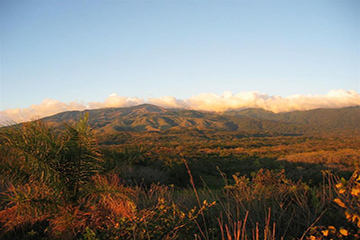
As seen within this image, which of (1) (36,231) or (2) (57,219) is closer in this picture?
(2) (57,219)

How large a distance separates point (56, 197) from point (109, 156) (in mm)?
1188

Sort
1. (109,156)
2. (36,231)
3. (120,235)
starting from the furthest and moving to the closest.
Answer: (109,156) < (36,231) < (120,235)

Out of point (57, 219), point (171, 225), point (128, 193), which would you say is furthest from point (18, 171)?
point (171, 225)

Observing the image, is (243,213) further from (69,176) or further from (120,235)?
(69,176)

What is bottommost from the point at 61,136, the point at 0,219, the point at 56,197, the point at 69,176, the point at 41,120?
the point at 0,219

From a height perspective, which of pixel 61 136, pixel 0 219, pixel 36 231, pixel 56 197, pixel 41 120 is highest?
pixel 41 120

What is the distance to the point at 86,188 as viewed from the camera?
14.3 ft

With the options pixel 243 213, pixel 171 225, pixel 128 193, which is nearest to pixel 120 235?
pixel 171 225

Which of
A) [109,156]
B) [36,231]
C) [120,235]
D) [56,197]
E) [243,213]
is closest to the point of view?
[120,235]

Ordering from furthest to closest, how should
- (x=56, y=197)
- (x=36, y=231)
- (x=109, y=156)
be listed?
(x=109, y=156) < (x=36, y=231) < (x=56, y=197)

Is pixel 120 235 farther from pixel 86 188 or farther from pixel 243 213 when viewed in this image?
pixel 243 213

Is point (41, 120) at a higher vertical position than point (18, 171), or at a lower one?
higher

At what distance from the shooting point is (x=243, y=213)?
3869mm

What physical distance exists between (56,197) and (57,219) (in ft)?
1.21
